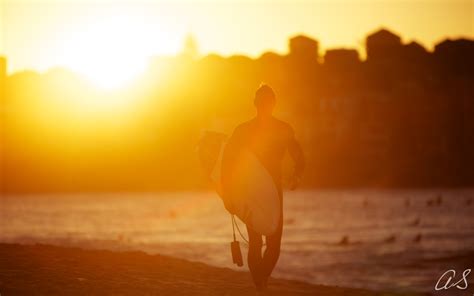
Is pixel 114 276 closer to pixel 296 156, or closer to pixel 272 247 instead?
pixel 272 247

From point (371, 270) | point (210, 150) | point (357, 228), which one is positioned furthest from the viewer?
point (357, 228)

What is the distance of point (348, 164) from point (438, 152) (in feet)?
58.7

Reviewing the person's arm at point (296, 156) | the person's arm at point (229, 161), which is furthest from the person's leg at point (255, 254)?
the person's arm at point (296, 156)

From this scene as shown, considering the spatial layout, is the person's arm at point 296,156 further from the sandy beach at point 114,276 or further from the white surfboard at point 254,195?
A: the sandy beach at point 114,276

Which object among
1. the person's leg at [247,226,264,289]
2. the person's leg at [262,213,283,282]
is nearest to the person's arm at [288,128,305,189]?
the person's leg at [262,213,283,282]

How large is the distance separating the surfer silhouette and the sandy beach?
616mm

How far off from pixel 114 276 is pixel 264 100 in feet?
9.90

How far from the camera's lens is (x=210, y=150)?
1181 centimetres

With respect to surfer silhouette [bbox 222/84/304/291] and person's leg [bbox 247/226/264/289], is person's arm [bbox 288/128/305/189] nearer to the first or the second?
surfer silhouette [bbox 222/84/304/291]

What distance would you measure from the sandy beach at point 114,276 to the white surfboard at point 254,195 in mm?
1045

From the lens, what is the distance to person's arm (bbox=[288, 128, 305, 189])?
1119cm

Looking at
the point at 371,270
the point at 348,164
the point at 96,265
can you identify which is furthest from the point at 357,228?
the point at 348,164

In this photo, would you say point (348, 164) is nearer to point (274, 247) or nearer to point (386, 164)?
point (386, 164)

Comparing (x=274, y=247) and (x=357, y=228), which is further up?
(x=357, y=228)
